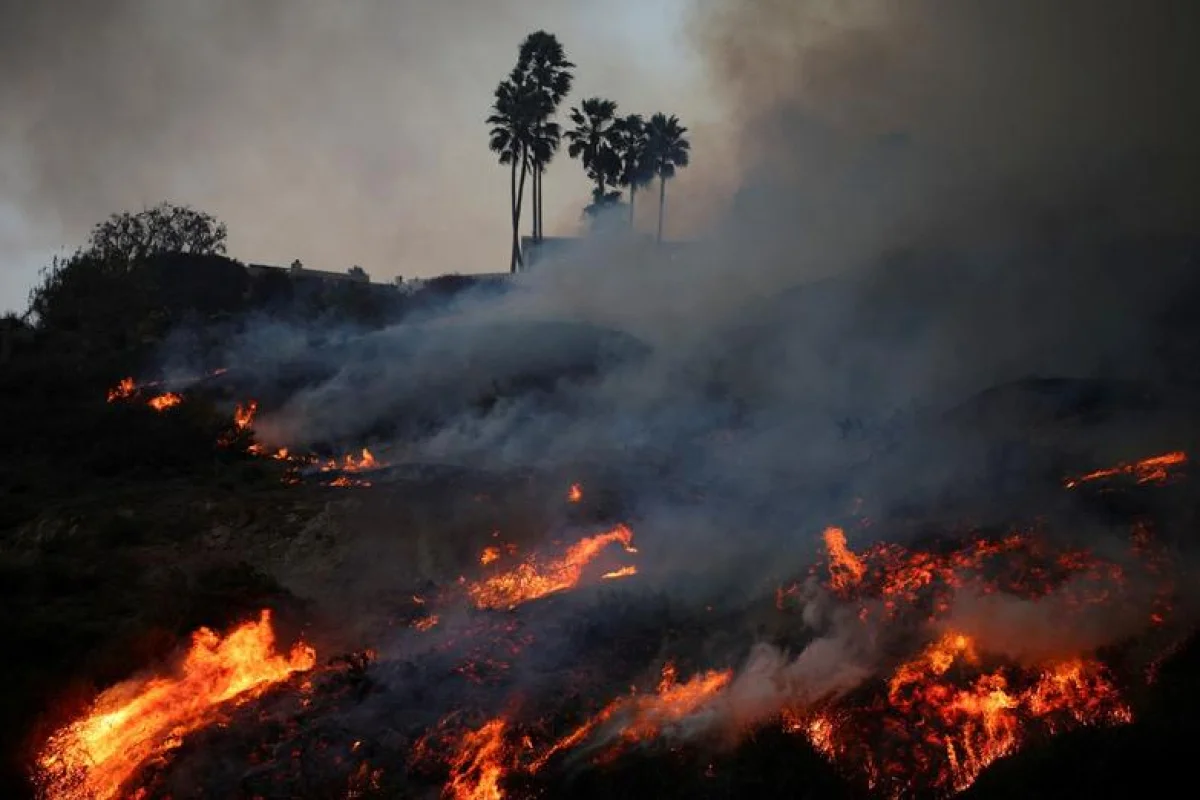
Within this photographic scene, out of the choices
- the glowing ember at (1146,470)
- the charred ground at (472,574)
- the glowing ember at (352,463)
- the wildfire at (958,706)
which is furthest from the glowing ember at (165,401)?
the glowing ember at (1146,470)

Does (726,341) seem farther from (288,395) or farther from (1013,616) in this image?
(1013,616)

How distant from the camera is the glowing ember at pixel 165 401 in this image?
24188 millimetres

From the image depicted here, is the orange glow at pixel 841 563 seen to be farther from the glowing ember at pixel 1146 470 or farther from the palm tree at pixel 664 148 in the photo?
the palm tree at pixel 664 148

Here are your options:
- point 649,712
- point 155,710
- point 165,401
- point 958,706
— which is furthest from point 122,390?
point 958,706

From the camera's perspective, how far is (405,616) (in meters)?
12.1

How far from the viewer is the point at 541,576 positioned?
13867mm

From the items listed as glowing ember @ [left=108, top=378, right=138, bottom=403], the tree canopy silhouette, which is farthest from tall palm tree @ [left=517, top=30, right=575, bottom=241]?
glowing ember @ [left=108, top=378, right=138, bottom=403]

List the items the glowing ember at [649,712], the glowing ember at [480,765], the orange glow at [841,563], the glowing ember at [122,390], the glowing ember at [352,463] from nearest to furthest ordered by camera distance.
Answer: the glowing ember at [480,765]
the glowing ember at [649,712]
the orange glow at [841,563]
the glowing ember at [352,463]
the glowing ember at [122,390]

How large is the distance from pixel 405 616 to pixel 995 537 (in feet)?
28.5

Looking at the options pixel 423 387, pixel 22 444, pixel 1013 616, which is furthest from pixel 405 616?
pixel 22 444

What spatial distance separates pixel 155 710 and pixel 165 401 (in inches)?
709

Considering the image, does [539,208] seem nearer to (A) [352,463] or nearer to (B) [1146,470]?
(A) [352,463]

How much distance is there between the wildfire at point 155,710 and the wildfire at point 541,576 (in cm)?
332

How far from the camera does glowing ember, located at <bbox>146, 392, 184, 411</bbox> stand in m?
24.2
